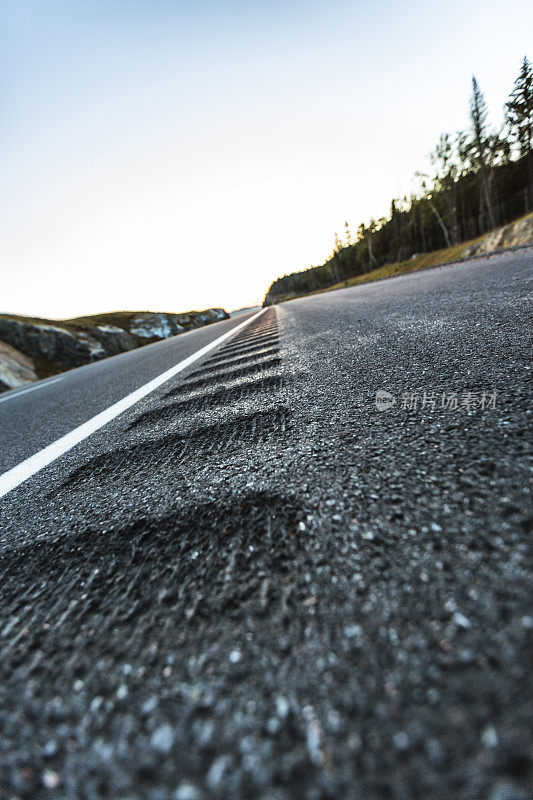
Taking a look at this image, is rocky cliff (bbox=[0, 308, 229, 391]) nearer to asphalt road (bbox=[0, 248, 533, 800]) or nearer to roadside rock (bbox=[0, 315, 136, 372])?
roadside rock (bbox=[0, 315, 136, 372])

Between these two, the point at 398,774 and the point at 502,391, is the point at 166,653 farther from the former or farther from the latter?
the point at 502,391

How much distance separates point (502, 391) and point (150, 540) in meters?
0.95

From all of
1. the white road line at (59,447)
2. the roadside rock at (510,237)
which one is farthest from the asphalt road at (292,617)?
the roadside rock at (510,237)

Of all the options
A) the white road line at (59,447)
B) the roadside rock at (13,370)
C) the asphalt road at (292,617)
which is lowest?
the asphalt road at (292,617)

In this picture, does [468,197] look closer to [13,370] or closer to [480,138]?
[480,138]

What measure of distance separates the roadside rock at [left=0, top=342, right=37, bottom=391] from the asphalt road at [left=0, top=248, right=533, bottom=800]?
1309cm

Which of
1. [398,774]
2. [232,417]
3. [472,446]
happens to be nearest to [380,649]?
[398,774]

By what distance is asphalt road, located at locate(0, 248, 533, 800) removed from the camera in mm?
319

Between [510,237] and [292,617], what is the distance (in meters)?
24.2

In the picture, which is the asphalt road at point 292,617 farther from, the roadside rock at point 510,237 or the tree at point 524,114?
the tree at point 524,114

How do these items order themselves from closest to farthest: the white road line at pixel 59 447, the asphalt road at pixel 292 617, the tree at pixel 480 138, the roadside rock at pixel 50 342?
the asphalt road at pixel 292 617, the white road line at pixel 59 447, the roadside rock at pixel 50 342, the tree at pixel 480 138

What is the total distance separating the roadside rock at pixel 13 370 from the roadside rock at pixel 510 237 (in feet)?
63.9

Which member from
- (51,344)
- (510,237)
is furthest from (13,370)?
(510,237)

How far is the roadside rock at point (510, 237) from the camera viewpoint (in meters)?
17.0
